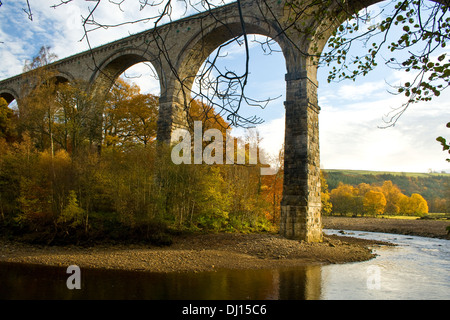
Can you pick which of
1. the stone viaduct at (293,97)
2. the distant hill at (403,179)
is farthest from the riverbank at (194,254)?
the distant hill at (403,179)

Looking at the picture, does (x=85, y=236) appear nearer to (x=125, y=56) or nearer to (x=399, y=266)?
(x=125, y=56)

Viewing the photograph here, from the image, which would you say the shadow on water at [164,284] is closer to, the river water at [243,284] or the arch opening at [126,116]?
the river water at [243,284]

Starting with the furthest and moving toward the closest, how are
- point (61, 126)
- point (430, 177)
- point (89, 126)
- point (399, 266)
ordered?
point (430, 177) → point (89, 126) → point (61, 126) → point (399, 266)

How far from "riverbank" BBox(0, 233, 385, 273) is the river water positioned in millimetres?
773

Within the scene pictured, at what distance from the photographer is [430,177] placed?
8919 cm

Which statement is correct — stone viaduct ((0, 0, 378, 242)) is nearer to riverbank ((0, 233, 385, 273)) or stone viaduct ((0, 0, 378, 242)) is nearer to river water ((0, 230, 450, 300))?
riverbank ((0, 233, 385, 273))

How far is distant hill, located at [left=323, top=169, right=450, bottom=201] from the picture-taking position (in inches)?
3152

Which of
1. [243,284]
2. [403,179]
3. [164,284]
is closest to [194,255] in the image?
[164,284]

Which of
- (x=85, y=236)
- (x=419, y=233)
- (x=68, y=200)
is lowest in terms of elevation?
(x=419, y=233)

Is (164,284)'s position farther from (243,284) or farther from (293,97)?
(293,97)

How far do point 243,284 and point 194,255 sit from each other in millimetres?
3987

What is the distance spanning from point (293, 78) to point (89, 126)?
1241cm

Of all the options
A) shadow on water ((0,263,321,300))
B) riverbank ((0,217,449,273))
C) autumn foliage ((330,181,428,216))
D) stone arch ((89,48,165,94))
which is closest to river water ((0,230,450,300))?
shadow on water ((0,263,321,300))
